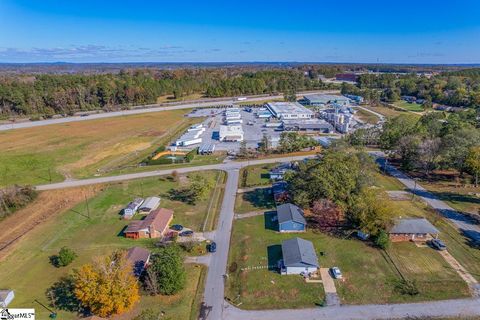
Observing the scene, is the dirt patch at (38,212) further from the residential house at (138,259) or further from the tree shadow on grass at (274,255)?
the tree shadow on grass at (274,255)

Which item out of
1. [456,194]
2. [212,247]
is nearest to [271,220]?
[212,247]

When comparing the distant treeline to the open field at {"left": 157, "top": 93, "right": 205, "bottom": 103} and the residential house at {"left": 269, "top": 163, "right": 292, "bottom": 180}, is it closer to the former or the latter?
the open field at {"left": 157, "top": 93, "right": 205, "bottom": 103}

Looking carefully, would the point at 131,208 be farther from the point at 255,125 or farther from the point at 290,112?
the point at 290,112

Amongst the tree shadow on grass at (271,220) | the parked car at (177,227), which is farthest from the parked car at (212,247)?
the tree shadow on grass at (271,220)

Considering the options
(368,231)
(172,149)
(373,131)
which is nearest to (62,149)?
(172,149)

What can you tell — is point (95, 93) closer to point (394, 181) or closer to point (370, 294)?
point (394, 181)
